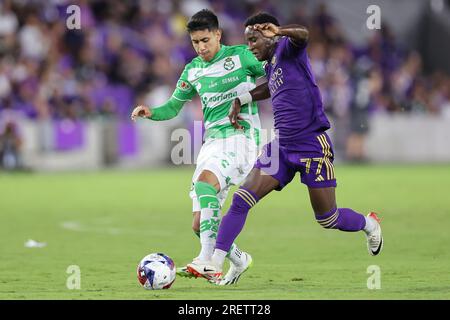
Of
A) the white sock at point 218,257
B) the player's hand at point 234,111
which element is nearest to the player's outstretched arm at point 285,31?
the player's hand at point 234,111

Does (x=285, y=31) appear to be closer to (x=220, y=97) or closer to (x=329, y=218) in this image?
(x=220, y=97)

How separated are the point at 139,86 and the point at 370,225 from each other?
57.9ft

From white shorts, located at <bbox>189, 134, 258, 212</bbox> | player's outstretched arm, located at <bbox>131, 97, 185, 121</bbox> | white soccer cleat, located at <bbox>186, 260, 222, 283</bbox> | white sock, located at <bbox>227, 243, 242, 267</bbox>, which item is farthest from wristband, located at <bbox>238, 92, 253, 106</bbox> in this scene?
white soccer cleat, located at <bbox>186, 260, 222, 283</bbox>

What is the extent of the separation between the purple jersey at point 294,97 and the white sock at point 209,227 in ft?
2.86

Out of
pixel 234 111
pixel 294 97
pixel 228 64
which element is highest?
pixel 228 64

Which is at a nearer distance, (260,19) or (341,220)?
(260,19)

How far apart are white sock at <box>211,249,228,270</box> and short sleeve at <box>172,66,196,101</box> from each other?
5.69 ft

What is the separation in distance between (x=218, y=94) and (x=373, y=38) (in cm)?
2058

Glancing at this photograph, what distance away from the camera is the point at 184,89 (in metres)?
9.88

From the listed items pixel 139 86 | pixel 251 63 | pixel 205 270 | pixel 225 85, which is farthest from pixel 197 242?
pixel 139 86

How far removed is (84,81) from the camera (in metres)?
25.8
